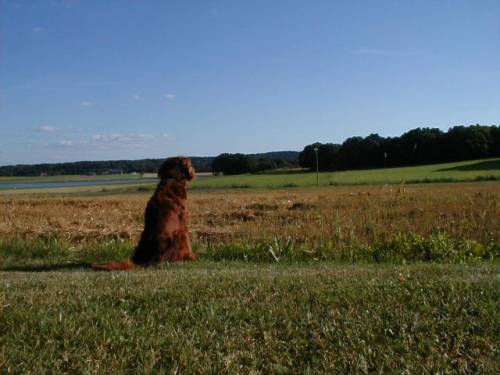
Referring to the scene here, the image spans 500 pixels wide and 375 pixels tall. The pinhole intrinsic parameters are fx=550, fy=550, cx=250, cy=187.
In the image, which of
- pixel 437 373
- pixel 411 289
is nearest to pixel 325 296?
pixel 411 289

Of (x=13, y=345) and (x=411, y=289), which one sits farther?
(x=411, y=289)

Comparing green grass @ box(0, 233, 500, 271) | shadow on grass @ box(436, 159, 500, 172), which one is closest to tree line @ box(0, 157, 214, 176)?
shadow on grass @ box(436, 159, 500, 172)

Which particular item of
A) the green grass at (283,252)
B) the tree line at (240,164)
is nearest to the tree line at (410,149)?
the tree line at (240,164)

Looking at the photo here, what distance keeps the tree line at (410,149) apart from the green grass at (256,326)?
9393 centimetres

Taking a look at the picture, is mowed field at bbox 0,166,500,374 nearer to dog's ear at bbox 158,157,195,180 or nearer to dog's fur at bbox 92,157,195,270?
dog's fur at bbox 92,157,195,270

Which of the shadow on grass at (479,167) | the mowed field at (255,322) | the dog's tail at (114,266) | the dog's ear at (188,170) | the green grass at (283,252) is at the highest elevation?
the dog's ear at (188,170)

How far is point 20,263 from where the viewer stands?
10.6 m

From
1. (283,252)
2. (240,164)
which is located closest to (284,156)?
(240,164)

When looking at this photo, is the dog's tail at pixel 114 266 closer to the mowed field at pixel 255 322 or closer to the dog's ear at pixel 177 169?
the mowed field at pixel 255 322

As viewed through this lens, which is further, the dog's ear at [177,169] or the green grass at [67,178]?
the green grass at [67,178]

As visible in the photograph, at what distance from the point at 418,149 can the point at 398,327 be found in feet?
332

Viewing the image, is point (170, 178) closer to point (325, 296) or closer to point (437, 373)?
point (325, 296)

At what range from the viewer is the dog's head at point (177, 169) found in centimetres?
999

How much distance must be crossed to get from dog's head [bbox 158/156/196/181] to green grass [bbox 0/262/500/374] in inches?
159
